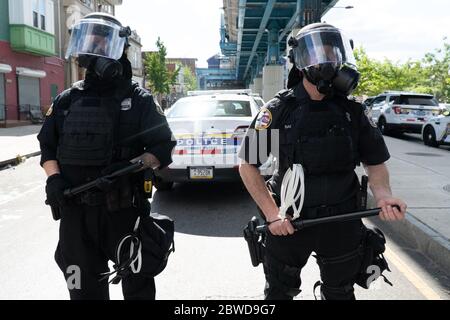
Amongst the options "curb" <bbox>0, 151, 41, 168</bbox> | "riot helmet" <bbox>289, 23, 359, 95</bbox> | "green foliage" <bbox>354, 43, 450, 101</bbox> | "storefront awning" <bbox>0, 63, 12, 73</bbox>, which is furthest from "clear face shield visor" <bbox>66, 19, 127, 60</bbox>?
"green foliage" <bbox>354, 43, 450, 101</bbox>

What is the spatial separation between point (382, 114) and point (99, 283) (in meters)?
16.9

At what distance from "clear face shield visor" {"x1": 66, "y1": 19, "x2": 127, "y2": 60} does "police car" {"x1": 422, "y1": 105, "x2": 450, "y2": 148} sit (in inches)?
497

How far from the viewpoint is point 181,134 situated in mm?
6441

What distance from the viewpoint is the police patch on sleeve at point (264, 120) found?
7.82 ft

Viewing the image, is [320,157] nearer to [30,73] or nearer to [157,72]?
[30,73]

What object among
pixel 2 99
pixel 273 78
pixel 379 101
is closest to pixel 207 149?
pixel 379 101

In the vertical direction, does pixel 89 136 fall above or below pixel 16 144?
above

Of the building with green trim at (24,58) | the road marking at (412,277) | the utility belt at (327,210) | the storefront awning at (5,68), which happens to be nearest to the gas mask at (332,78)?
the utility belt at (327,210)

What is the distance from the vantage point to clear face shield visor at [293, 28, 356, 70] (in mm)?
2340

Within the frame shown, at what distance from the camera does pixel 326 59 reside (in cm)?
233

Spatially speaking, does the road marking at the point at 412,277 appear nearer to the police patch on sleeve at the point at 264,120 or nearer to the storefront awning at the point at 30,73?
the police patch on sleeve at the point at 264,120

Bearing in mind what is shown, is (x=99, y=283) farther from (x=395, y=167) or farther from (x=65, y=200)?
(x=395, y=167)

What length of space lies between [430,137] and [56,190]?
13.9 m

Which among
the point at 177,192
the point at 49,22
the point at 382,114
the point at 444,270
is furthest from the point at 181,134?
the point at 49,22
